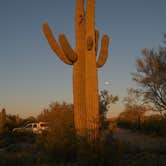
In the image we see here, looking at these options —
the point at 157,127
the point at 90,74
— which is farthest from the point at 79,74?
the point at 157,127

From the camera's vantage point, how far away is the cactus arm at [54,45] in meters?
11.4

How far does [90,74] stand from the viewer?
10859 mm

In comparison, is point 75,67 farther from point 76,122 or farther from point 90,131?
point 90,131

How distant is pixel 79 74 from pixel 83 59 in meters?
0.68

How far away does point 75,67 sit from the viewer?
11836mm

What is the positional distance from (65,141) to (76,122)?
68.0 inches

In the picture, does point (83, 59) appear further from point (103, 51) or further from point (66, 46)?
point (66, 46)

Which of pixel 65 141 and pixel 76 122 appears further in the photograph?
pixel 76 122

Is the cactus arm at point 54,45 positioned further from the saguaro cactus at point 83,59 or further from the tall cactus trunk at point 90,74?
the tall cactus trunk at point 90,74

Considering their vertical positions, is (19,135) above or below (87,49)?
below

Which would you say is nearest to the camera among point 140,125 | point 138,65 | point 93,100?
point 93,100

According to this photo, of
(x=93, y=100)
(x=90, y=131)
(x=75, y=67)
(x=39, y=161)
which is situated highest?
(x=75, y=67)

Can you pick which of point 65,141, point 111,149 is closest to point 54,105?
point 65,141

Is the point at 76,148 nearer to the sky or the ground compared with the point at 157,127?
nearer to the ground
